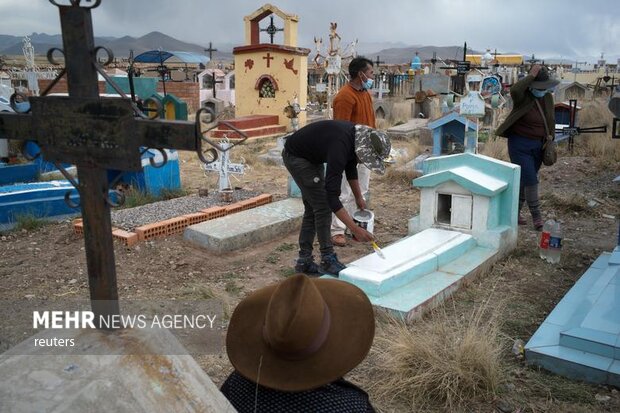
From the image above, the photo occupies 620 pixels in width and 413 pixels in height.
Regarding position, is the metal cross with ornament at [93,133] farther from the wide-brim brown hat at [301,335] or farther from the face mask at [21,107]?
the wide-brim brown hat at [301,335]

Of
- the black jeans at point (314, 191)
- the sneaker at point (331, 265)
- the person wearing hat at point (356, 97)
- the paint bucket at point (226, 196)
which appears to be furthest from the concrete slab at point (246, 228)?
the sneaker at point (331, 265)

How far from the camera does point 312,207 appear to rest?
15.1ft

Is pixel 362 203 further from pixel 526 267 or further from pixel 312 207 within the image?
pixel 526 267

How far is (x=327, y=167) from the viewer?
404 cm

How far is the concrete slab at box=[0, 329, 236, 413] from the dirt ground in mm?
1604

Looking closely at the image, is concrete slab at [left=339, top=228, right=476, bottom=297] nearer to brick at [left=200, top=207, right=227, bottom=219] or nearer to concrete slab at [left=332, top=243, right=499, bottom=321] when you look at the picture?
concrete slab at [left=332, top=243, right=499, bottom=321]

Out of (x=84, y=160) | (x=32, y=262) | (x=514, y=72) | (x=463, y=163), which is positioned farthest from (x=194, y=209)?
(x=514, y=72)

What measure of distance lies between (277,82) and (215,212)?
9132mm

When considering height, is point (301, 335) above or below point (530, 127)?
below

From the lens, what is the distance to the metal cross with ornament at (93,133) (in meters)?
1.57

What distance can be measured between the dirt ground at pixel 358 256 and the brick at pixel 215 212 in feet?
1.90

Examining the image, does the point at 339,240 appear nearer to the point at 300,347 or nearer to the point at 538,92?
the point at 538,92

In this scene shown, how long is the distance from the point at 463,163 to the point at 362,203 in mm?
1521

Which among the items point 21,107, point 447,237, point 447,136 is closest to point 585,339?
point 447,237
